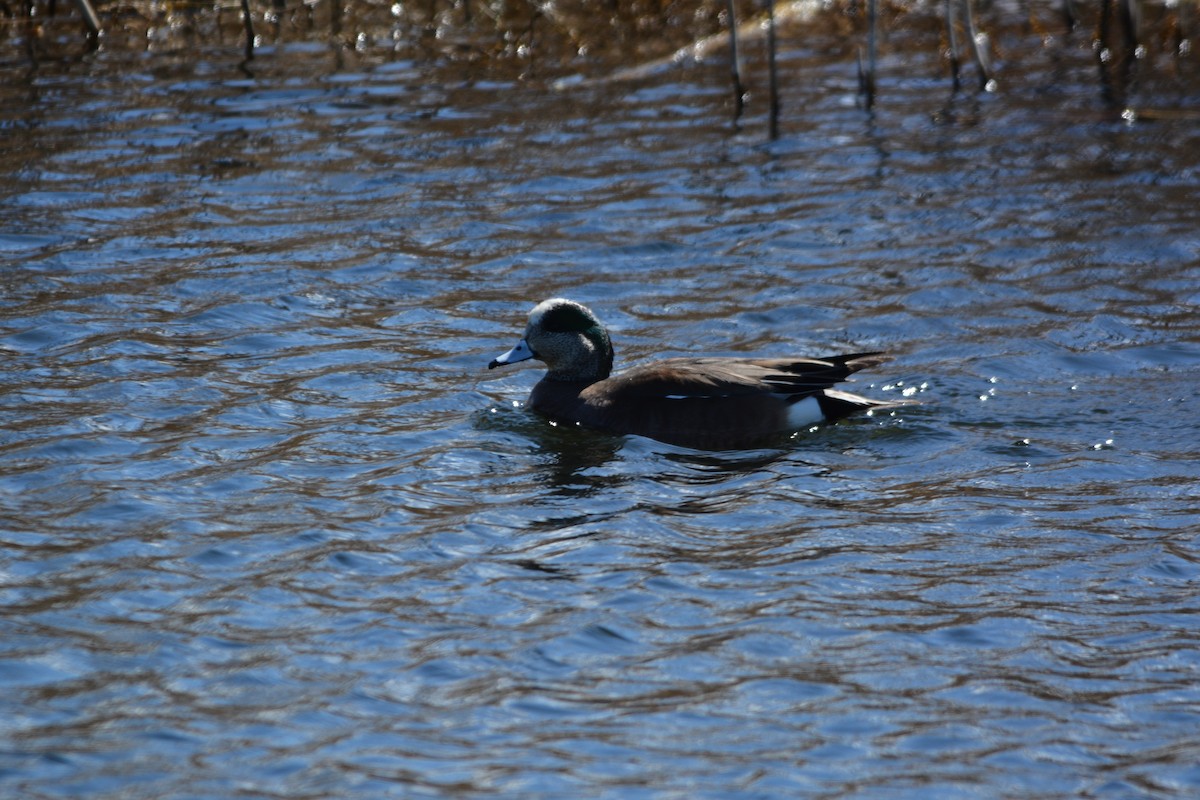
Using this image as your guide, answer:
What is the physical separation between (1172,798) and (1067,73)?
1334 centimetres

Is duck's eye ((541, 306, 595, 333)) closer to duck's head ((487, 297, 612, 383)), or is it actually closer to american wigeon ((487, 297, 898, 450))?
duck's head ((487, 297, 612, 383))

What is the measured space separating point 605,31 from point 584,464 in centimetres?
1191

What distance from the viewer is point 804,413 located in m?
8.81

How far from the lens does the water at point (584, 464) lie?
5367 millimetres

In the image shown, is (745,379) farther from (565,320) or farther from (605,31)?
(605,31)

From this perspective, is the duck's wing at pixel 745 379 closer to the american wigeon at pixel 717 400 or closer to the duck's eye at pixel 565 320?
the american wigeon at pixel 717 400

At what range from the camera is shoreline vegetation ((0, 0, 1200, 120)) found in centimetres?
1745

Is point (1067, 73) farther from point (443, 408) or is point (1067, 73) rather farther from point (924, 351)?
point (443, 408)

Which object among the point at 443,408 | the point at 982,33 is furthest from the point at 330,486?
the point at 982,33

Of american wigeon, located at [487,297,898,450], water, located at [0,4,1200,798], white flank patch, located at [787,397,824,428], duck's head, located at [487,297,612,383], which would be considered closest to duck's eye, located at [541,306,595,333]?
duck's head, located at [487,297,612,383]

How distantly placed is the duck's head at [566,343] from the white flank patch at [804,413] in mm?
1313

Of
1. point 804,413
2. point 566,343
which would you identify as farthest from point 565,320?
point 804,413

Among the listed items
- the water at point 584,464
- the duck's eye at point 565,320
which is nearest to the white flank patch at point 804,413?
the water at point 584,464

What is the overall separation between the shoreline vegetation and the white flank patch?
819 cm
